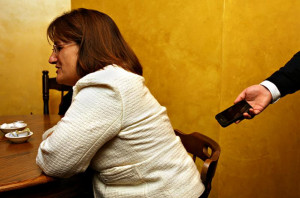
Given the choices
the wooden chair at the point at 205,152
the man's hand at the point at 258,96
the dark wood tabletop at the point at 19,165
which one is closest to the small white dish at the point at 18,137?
the dark wood tabletop at the point at 19,165

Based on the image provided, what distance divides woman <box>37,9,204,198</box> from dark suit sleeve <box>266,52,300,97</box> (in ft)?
2.25

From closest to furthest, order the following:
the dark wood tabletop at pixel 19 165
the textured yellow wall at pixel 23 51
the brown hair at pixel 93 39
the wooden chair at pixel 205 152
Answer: the dark wood tabletop at pixel 19 165 < the wooden chair at pixel 205 152 < the brown hair at pixel 93 39 < the textured yellow wall at pixel 23 51

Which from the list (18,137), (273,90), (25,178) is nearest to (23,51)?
(18,137)

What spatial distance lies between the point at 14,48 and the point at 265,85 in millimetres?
2570

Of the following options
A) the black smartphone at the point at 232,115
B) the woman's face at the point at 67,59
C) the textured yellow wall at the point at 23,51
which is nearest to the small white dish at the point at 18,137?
the woman's face at the point at 67,59

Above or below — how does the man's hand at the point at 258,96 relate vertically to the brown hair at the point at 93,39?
below

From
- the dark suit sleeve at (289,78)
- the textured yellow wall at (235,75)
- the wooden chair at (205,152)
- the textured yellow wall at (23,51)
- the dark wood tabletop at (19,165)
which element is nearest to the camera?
the dark wood tabletop at (19,165)

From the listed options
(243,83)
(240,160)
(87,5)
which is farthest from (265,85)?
(87,5)

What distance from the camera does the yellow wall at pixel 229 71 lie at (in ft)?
5.68

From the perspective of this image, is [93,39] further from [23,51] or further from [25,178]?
[23,51]

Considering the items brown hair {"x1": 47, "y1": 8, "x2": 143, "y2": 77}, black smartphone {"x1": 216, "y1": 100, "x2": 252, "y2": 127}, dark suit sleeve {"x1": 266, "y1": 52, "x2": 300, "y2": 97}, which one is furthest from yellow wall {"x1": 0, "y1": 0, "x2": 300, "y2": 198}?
brown hair {"x1": 47, "y1": 8, "x2": 143, "y2": 77}

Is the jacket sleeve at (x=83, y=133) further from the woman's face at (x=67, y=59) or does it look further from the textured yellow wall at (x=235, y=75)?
the textured yellow wall at (x=235, y=75)

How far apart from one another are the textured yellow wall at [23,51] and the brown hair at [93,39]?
196 centimetres

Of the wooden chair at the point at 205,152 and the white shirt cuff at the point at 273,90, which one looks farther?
the white shirt cuff at the point at 273,90
